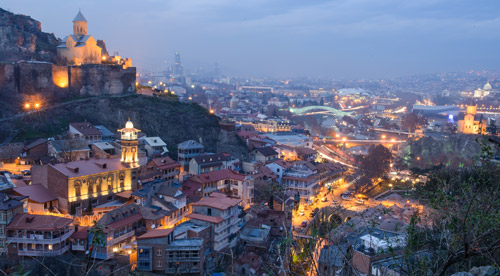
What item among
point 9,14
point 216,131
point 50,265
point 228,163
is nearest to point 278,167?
point 228,163

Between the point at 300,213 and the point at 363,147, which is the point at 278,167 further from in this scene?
the point at 363,147

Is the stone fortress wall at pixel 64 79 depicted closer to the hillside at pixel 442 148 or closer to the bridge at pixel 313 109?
the hillside at pixel 442 148

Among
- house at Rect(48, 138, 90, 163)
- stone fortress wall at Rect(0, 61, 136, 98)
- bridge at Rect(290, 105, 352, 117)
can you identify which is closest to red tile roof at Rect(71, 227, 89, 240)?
house at Rect(48, 138, 90, 163)

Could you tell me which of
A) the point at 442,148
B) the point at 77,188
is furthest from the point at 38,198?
the point at 442,148

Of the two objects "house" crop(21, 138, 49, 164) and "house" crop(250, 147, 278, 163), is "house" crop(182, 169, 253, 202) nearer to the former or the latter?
"house" crop(250, 147, 278, 163)

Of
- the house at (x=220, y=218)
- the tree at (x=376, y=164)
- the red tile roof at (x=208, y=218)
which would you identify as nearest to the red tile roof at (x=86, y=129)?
the house at (x=220, y=218)
